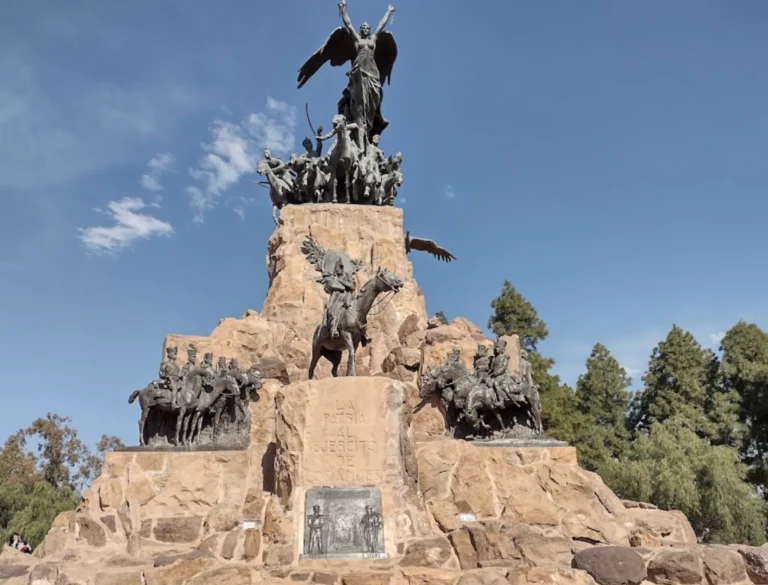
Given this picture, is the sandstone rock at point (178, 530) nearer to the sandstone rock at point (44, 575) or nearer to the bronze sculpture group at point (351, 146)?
the sandstone rock at point (44, 575)

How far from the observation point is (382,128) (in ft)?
66.7

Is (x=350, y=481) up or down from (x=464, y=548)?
up

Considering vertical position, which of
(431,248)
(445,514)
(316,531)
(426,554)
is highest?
(431,248)

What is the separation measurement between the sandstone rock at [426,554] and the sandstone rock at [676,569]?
2338mm

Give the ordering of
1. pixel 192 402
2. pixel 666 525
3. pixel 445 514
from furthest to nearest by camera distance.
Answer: pixel 192 402, pixel 666 525, pixel 445 514

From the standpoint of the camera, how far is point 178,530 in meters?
9.05

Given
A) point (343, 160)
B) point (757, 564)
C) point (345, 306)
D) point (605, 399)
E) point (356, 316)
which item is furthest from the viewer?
point (605, 399)

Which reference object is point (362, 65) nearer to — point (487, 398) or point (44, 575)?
point (487, 398)

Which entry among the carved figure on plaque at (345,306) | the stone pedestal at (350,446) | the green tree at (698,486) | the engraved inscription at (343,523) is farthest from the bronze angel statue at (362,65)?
the green tree at (698,486)

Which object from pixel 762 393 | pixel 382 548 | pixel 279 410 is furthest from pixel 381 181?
pixel 762 393

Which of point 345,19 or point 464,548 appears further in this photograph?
point 345,19

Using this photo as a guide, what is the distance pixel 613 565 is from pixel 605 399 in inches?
1065

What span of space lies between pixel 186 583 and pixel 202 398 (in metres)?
4.16

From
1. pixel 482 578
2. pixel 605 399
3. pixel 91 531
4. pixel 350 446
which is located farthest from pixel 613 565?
pixel 605 399
